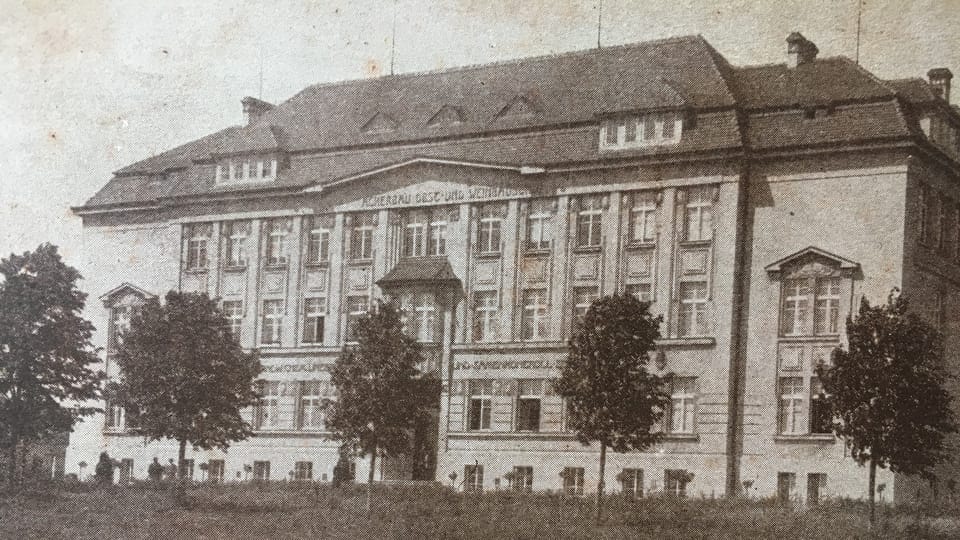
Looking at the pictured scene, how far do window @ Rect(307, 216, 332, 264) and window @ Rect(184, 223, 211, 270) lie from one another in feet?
8.15

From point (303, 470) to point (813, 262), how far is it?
1048 cm

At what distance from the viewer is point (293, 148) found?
27.0 meters

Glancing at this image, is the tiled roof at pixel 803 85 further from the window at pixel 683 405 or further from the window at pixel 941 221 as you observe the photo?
the window at pixel 683 405

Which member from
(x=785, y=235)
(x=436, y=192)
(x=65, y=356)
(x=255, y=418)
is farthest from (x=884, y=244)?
(x=65, y=356)

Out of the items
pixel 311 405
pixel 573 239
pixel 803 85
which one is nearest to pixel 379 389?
pixel 311 405

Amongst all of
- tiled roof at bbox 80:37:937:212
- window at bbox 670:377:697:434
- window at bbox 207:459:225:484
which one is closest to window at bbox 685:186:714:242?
A: tiled roof at bbox 80:37:937:212

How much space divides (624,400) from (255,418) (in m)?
9.35

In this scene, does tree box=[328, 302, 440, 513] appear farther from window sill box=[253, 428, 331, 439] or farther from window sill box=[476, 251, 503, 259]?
window sill box=[253, 428, 331, 439]

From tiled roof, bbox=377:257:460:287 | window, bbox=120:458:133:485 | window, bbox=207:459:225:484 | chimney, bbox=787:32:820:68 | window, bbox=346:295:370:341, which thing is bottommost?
window, bbox=120:458:133:485

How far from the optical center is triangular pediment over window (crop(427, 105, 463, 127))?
82.9 feet

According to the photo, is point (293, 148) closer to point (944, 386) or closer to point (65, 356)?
point (65, 356)

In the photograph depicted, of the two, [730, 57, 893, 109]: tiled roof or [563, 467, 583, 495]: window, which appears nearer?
[730, 57, 893, 109]: tiled roof

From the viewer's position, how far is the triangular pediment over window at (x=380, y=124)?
26219 mm

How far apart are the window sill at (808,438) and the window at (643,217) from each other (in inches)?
157
